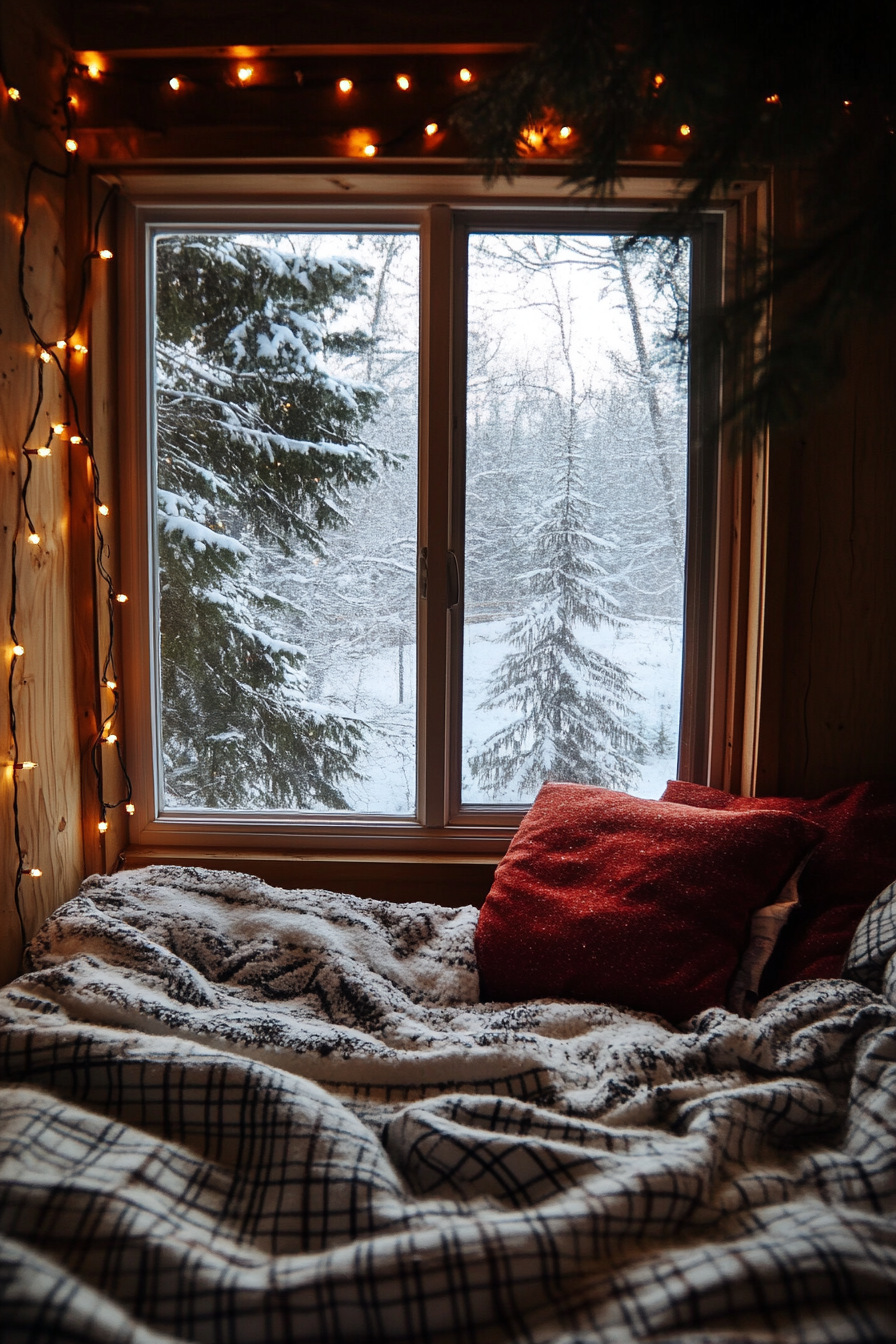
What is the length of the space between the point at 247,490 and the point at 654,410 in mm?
988

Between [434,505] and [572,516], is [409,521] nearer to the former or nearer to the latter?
[434,505]

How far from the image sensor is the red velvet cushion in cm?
149

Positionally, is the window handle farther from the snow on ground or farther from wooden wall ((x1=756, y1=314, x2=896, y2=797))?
wooden wall ((x1=756, y1=314, x2=896, y2=797))

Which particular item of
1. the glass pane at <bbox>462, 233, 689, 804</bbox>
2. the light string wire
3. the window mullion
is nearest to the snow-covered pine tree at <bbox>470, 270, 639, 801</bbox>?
the glass pane at <bbox>462, 233, 689, 804</bbox>

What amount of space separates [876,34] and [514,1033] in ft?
4.23

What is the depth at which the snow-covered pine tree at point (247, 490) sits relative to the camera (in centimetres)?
201

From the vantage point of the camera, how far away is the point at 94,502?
1.95 m

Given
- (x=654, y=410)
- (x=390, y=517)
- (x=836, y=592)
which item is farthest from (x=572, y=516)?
(x=836, y=592)

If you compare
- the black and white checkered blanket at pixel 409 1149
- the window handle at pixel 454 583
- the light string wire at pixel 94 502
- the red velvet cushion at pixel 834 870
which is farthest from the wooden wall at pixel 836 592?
the light string wire at pixel 94 502

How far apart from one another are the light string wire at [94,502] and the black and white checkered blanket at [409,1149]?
A: 0.38 m

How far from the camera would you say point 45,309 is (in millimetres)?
1820

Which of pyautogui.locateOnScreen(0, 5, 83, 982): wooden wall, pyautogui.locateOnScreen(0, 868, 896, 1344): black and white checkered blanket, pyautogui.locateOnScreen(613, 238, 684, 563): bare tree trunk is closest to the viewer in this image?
pyautogui.locateOnScreen(0, 868, 896, 1344): black and white checkered blanket

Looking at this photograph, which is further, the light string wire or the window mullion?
the window mullion

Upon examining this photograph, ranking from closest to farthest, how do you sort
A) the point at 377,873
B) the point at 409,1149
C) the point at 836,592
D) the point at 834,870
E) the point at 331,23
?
the point at 409,1149 < the point at 834,870 < the point at 331,23 < the point at 836,592 < the point at 377,873
